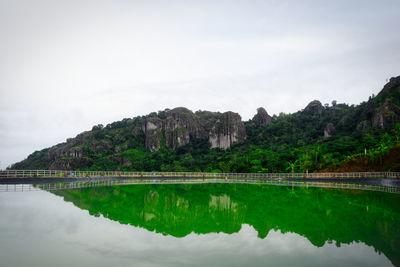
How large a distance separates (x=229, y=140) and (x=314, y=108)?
5344cm

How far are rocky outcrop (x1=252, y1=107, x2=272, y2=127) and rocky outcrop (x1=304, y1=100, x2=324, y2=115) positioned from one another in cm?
2110

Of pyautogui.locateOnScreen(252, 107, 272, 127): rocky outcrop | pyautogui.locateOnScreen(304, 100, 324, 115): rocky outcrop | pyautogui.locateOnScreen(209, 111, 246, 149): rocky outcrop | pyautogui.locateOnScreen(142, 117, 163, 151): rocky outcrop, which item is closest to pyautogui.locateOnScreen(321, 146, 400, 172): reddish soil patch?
pyautogui.locateOnScreen(209, 111, 246, 149): rocky outcrop

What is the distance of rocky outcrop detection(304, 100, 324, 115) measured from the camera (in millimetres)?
157425

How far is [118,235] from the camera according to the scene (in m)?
11.3

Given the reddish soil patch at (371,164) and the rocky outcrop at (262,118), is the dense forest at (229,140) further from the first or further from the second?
the reddish soil patch at (371,164)

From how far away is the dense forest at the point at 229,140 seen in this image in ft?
264

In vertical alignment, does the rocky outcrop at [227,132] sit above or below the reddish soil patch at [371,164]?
above

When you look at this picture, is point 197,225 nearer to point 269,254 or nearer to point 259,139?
point 269,254

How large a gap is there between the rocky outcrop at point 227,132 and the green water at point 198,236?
120m

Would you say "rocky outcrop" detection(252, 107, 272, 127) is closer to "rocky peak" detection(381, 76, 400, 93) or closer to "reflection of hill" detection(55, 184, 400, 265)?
"rocky peak" detection(381, 76, 400, 93)

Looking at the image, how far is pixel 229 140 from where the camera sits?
138 metres

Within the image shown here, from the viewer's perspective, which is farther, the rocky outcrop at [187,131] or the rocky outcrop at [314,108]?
the rocky outcrop at [314,108]

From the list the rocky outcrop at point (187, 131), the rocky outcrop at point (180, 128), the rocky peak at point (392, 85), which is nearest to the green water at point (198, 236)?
the rocky peak at point (392, 85)

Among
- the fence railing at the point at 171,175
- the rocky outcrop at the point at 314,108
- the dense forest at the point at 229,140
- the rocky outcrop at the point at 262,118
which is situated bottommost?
the fence railing at the point at 171,175
